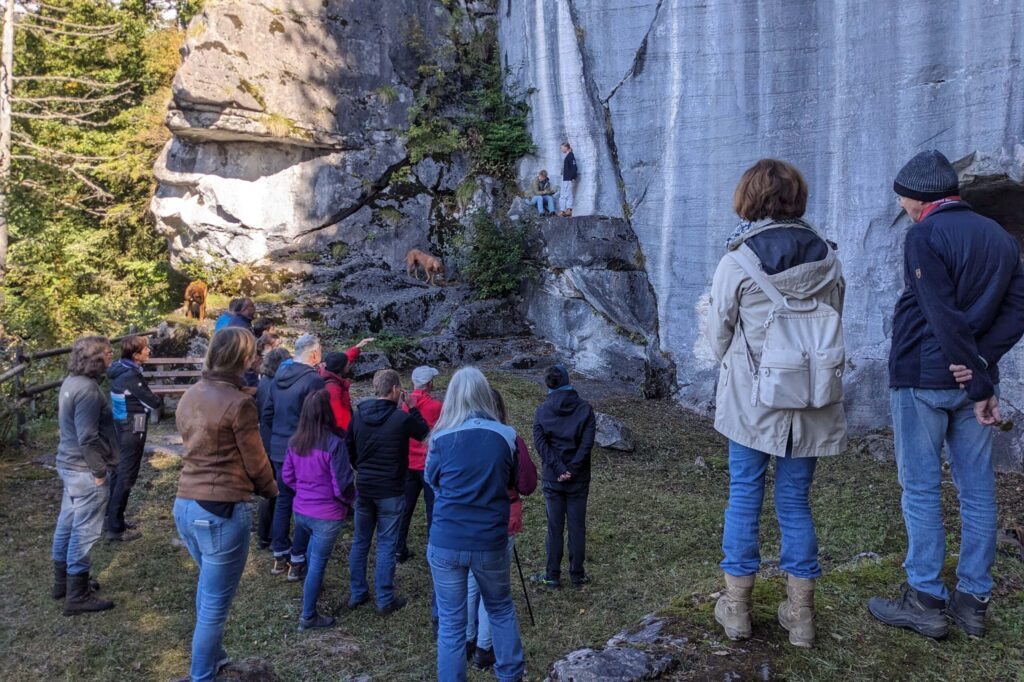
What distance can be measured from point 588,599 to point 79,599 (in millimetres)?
3836

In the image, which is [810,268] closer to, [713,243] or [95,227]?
[713,243]

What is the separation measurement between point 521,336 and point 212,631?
1318 cm

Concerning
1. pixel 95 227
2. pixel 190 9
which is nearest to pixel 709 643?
pixel 95 227

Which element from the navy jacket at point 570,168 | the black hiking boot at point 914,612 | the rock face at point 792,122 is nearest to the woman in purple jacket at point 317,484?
the black hiking boot at point 914,612

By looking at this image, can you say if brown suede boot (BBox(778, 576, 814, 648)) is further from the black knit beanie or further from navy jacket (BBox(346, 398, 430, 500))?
navy jacket (BBox(346, 398, 430, 500))

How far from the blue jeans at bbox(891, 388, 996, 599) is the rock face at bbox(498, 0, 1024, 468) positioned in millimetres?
7292

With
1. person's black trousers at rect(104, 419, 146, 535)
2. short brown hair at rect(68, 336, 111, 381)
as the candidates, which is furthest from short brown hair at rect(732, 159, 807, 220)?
person's black trousers at rect(104, 419, 146, 535)

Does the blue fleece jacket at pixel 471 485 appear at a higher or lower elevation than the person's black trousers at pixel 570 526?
higher

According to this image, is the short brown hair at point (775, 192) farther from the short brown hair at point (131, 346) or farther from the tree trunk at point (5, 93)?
the tree trunk at point (5, 93)

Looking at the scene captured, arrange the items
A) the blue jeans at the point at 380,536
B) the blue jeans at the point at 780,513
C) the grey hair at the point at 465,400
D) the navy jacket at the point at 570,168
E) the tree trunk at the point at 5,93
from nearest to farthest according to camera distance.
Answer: the blue jeans at the point at 780,513 < the grey hair at the point at 465,400 < the blue jeans at the point at 380,536 < the tree trunk at the point at 5,93 < the navy jacket at the point at 570,168

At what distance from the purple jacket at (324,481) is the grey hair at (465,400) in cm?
156

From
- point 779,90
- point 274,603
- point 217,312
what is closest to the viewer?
point 274,603

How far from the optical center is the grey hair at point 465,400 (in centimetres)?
372

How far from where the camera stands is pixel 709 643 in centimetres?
320
